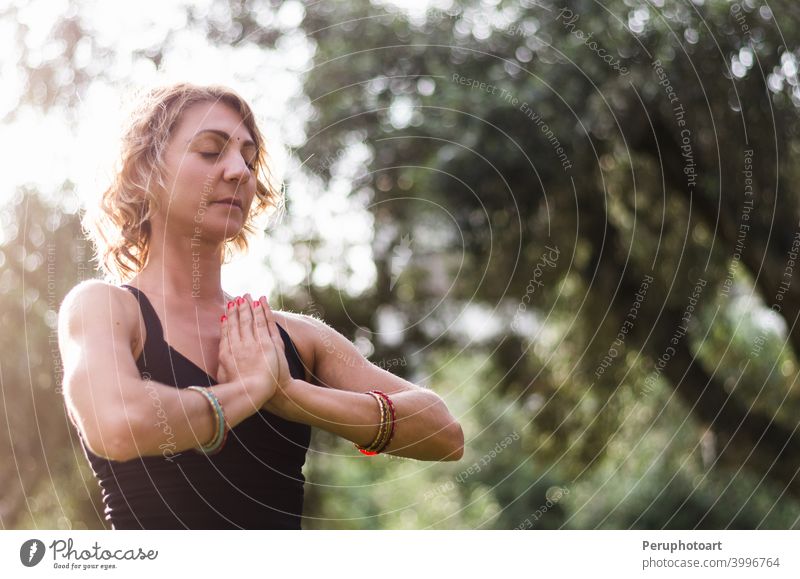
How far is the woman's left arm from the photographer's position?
6.99ft

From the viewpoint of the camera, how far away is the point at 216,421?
2.01 metres

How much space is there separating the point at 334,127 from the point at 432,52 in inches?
31.0

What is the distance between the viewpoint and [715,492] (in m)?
8.03

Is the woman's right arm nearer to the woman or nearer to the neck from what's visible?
the woman

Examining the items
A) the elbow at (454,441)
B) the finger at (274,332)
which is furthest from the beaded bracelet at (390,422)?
the finger at (274,332)

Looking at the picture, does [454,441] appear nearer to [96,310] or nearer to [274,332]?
[274,332]

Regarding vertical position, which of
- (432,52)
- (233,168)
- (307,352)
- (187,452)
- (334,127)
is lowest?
(187,452)

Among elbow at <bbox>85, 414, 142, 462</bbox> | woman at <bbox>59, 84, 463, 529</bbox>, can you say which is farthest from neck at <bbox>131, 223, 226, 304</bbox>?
elbow at <bbox>85, 414, 142, 462</bbox>

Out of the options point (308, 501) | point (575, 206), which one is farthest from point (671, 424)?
point (308, 501)

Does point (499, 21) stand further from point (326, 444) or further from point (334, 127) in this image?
point (326, 444)

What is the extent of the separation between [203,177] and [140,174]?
167 mm

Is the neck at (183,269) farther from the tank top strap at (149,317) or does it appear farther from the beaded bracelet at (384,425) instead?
the beaded bracelet at (384,425)
